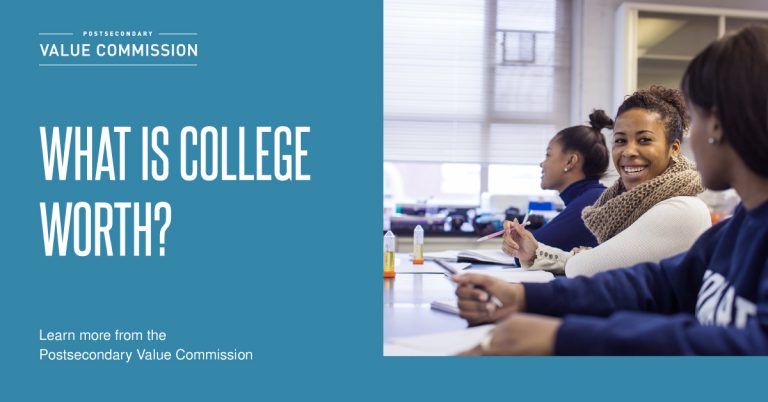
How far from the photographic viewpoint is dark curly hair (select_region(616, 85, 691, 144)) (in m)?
1.71

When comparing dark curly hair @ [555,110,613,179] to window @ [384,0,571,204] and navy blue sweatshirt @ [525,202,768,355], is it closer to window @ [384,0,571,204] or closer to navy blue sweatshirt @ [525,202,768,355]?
navy blue sweatshirt @ [525,202,768,355]

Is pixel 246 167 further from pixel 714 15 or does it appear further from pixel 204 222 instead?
pixel 714 15

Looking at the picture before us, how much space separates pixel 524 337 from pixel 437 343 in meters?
0.25

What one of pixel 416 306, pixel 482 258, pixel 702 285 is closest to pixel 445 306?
pixel 416 306

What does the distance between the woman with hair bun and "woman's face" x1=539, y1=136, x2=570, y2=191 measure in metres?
0.62

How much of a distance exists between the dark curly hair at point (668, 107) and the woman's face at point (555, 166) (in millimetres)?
833

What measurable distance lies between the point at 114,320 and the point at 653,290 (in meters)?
0.84

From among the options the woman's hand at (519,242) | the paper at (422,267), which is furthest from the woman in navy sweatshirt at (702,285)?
the paper at (422,267)

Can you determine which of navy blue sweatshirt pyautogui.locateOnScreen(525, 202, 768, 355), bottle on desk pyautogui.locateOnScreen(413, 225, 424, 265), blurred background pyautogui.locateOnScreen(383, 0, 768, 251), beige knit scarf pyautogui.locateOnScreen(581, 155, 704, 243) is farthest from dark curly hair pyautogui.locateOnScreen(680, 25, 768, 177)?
blurred background pyautogui.locateOnScreen(383, 0, 768, 251)

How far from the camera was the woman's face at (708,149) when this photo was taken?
869 millimetres

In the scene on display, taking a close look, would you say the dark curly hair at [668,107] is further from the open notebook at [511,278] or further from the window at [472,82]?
the window at [472,82]

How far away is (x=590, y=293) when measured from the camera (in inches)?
44.3

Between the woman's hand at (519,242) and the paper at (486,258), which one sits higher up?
the woman's hand at (519,242)

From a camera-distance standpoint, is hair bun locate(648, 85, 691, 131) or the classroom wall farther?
the classroom wall
